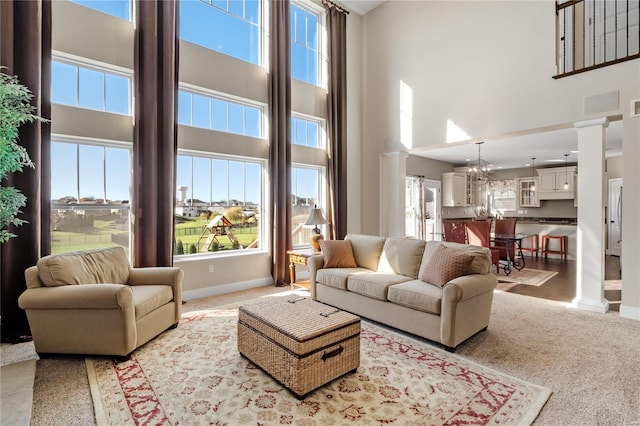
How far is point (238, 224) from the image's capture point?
490 centimetres

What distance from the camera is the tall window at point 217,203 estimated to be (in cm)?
435

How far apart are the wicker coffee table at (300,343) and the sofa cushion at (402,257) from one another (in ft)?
4.63

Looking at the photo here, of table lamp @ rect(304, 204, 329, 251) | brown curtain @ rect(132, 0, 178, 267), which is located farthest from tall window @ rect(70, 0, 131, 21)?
table lamp @ rect(304, 204, 329, 251)

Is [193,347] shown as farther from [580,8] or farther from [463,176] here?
[463,176]

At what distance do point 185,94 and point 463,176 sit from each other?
776 cm

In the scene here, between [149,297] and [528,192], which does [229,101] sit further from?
[528,192]

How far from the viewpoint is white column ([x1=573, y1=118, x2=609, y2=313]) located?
3775 mm

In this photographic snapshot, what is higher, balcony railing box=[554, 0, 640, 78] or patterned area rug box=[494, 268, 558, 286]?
balcony railing box=[554, 0, 640, 78]

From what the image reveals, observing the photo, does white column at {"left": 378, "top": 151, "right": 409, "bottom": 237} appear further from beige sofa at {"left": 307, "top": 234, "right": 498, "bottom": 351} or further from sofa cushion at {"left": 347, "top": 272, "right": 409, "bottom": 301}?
sofa cushion at {"left": 347, "top": 272, "right": 409, "bottom": 301}

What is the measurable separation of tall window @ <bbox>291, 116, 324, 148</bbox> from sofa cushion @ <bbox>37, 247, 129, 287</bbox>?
10.7ft

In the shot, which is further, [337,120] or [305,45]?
[337,120]

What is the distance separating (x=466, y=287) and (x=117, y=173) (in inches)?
155

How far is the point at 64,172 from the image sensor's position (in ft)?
11.5

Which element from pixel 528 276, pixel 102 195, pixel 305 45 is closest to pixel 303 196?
pixel 305 45
